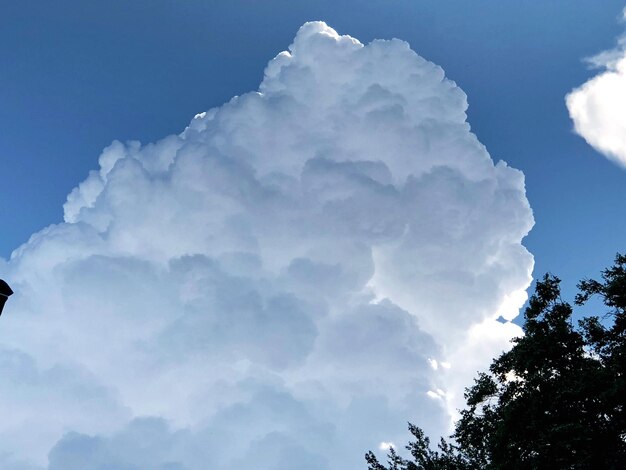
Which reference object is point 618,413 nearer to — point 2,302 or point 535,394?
point 535,394

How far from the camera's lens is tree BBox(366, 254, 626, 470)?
2627 centimetres

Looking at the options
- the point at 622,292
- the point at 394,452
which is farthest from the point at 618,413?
the point at 394,452

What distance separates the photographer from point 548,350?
2952 cm

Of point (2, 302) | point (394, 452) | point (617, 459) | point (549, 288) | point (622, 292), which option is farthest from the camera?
point (394, 452)

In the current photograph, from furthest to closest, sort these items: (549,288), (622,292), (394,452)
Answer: (394,452) < (549,288) < (622,292)

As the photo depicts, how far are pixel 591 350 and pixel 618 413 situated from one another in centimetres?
380

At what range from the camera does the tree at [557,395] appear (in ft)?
86.2

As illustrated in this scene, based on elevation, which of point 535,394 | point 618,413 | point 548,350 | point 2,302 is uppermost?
point 2,302

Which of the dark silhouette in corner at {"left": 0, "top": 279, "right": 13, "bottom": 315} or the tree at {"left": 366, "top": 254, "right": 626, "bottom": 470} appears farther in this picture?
the tree at {"left": 366, "top": 254, "right": 626, "bottom": 470}

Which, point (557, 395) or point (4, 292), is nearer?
point (4, 292)

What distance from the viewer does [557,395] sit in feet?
89.6

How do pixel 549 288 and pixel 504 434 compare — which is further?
pixel 549 288

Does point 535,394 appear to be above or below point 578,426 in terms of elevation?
above

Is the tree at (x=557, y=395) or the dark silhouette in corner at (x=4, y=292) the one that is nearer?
the dark silhouette in corner at (x=4, y=292)
